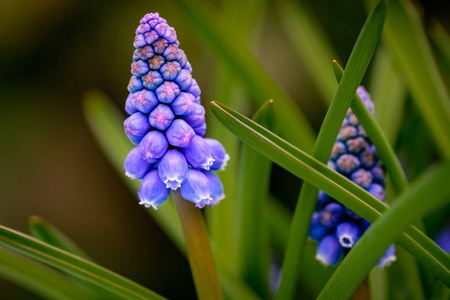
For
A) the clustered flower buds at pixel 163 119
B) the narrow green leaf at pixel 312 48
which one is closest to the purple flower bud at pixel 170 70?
the clustered flower buds at pixel 163 119

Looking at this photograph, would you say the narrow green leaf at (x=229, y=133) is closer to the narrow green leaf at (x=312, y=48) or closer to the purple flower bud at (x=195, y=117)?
the narrow green leaf at (x=312, y=48)

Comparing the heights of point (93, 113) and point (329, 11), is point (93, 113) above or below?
below

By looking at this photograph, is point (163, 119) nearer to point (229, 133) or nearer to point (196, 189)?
point (196, 189)

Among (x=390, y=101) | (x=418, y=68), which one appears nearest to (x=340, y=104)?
(x=418, y=68)

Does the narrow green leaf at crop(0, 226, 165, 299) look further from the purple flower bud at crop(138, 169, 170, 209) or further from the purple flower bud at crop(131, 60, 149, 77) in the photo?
the purple flower bud at crop(131, 60, 149, 77)

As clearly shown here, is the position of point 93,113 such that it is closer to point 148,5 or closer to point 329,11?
point 148,5

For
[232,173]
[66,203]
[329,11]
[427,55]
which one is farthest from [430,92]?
[66,203]
